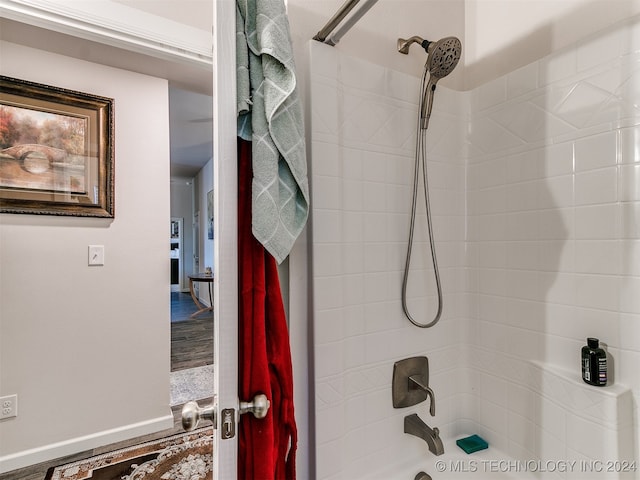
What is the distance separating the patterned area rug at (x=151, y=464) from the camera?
5.60ft

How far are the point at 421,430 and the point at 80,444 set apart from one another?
200 centimetres

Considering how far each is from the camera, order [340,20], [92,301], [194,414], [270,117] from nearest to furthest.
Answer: [194,414], [270,117], [340,20], [92,301]

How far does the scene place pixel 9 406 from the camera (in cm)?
176

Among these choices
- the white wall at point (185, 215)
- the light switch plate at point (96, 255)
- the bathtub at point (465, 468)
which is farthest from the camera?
the white wall at point (185, 215)

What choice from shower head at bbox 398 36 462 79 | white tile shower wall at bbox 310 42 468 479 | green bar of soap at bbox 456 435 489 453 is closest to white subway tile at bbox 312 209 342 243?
white tile shower wall at bbox 310 42 468 479

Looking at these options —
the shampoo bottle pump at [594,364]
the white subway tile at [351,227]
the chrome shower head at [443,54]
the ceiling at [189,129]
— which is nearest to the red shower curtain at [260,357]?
the white subway tile at [351,227]

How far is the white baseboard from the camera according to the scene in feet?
5.80

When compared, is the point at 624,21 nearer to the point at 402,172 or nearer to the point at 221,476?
the point at 402,172

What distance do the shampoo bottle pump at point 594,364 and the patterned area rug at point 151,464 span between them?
1.74 m

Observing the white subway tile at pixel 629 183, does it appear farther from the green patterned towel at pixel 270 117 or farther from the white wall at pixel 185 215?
the white wall at pixel 185 215

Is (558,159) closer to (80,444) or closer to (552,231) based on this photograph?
(552,231)

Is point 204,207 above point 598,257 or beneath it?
above

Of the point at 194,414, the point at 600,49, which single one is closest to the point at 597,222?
the point at 600,49

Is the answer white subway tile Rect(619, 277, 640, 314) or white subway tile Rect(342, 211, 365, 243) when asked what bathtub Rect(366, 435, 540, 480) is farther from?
white subway tile Rect(342, 211, 365, 243)
